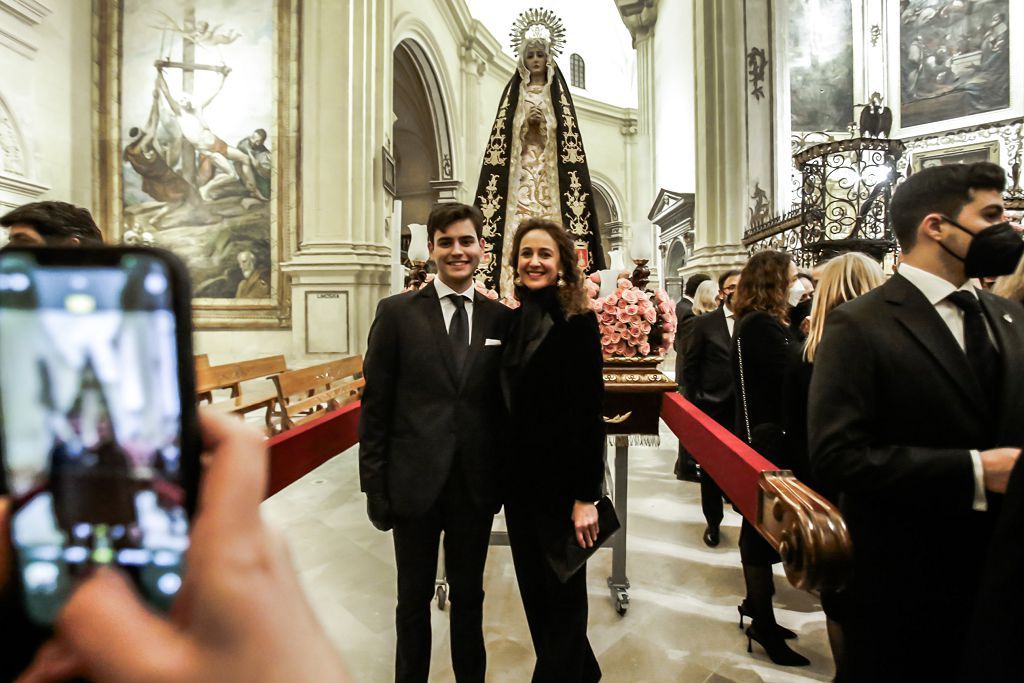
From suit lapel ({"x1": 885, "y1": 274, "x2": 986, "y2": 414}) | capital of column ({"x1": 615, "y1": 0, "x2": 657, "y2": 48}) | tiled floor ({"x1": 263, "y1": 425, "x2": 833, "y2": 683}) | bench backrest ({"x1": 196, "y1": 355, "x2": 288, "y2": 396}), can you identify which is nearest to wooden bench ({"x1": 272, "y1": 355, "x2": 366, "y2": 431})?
bench backrest ({"x1": 196, "y1": 355, "x2": 288, "y2": 396})

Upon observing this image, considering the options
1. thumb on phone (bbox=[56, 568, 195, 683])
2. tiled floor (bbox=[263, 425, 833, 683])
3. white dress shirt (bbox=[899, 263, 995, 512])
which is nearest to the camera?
thumb on phone (bbox=[56, 568, 195, 683])

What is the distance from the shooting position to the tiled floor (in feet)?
8.28

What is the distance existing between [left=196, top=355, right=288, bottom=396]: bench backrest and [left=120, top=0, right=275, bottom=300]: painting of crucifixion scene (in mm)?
2282

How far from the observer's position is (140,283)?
0.33m

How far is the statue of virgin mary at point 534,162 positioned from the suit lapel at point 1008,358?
290 cm

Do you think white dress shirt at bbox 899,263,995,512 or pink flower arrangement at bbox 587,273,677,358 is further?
pink flower arrangement at bbox 587,273,677,358

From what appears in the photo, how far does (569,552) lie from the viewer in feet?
6.53

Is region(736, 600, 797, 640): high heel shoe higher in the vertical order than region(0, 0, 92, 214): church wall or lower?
lower

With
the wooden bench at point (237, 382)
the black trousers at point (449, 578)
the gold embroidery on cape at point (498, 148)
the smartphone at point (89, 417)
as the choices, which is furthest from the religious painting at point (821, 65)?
the smartphone at point (89, 417)

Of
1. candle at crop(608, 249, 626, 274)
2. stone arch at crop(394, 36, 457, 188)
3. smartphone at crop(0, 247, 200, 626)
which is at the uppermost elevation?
stone arch at crop(394, 36, 457, 188)

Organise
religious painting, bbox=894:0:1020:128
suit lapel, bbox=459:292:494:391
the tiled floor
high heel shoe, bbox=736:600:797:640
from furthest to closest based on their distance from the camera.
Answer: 1. religious painting, bbox=894:0:1020:128
2. high heel shoe, bbox=736:600:797:640
3. the tiled floor
4. suit lapel, bbox=459:292:494:391

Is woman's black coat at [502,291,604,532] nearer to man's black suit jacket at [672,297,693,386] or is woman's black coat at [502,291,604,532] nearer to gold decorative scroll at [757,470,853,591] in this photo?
gold decorative scroll at [757,470,853,591]

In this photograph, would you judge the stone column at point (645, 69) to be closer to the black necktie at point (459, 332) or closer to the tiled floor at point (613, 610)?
the tiled floor at point (613, 610)

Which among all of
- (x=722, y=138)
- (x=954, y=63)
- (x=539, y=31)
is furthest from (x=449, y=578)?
(x=954, y=63)
